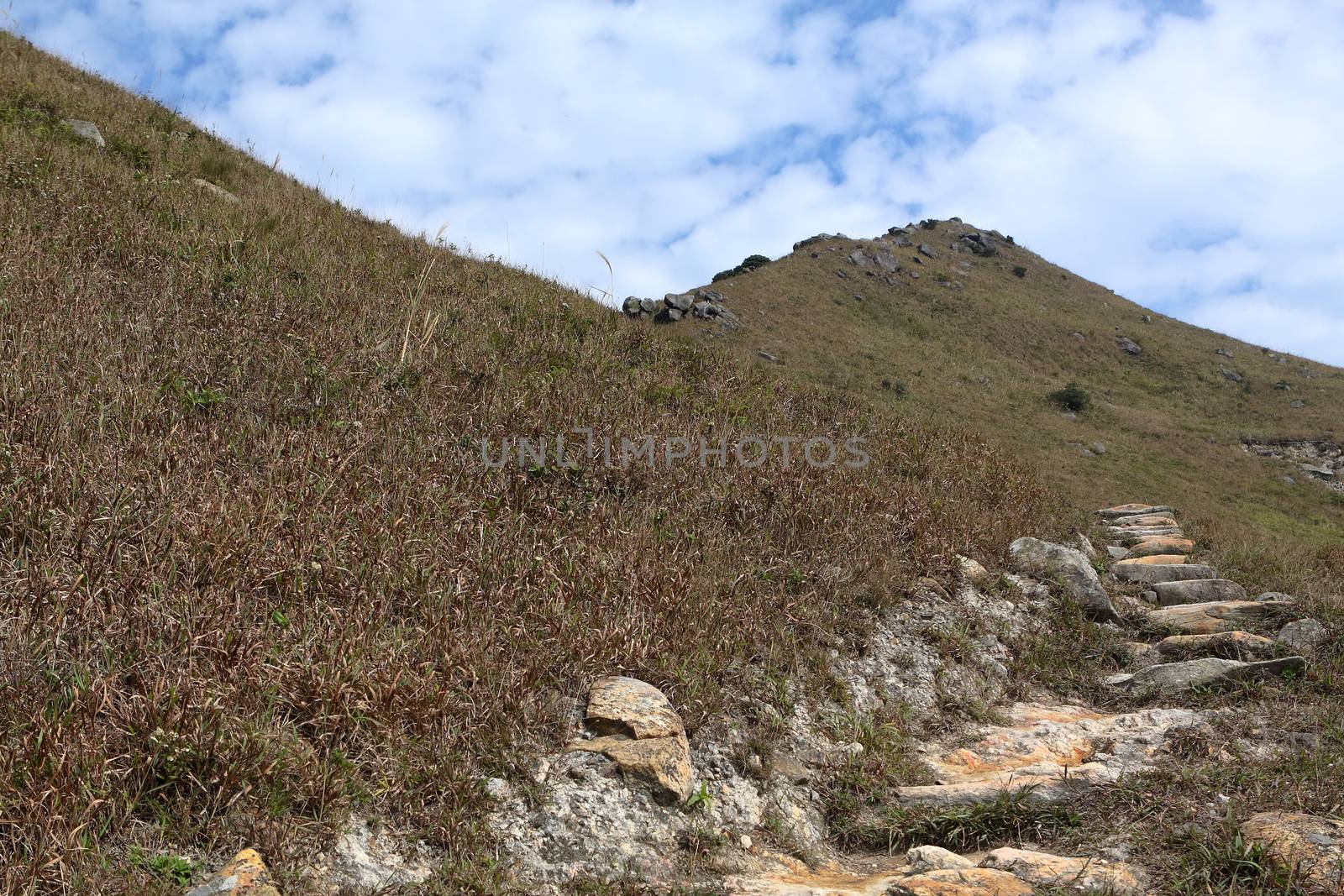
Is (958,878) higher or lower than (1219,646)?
lower

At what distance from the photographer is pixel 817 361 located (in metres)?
35.2

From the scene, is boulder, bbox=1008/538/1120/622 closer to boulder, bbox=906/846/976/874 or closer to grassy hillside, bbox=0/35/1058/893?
grassy hillside, bbox=0/35/1058/893

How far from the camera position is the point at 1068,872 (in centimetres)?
314

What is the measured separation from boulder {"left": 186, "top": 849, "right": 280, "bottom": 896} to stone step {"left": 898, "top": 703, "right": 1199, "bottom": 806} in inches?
119

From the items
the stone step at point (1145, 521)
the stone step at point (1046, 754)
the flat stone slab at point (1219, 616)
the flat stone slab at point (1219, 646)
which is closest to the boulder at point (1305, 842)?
the stone step at point (1046, 754)

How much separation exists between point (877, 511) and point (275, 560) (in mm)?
4912

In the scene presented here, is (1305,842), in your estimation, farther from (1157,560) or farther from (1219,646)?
(1157,560)

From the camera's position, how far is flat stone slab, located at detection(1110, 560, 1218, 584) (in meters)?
8.24

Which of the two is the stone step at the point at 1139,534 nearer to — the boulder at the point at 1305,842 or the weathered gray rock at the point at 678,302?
the boulder at the point at 1305,842

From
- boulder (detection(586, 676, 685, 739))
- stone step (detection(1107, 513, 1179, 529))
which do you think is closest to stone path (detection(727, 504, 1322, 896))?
boulder (detection(586, 676, 685, 739))

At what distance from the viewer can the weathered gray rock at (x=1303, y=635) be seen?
5.80 metres

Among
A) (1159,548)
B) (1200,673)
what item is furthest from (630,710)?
(1159,548)

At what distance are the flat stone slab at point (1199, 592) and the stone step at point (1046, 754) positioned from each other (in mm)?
2860
